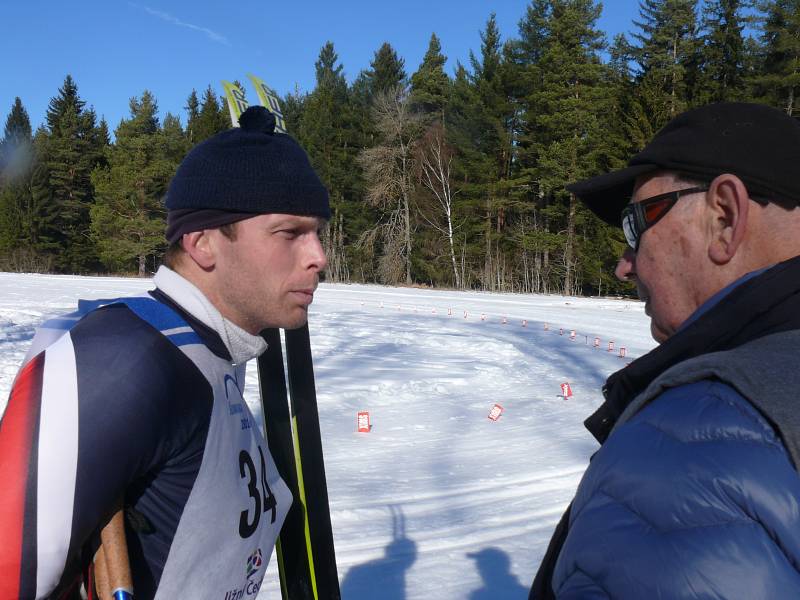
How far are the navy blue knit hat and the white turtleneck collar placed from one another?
120 millimetres

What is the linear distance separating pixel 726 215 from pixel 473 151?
31.6 metres

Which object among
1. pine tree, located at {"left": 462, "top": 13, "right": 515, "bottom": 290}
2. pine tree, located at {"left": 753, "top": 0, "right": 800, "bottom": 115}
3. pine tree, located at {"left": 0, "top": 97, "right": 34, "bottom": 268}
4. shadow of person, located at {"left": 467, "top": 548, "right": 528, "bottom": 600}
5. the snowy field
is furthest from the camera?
pine tree, located at {"left": 0, "top": 97, "right": 34, "bottom": 268}

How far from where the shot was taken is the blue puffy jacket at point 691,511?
2.59 feet

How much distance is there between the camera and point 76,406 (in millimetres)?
1196

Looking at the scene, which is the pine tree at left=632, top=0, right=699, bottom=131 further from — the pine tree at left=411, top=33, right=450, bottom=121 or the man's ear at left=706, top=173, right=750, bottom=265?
the man's ear at left=706, top=173, right=750, bottom=265

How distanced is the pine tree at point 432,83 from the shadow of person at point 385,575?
112 ft

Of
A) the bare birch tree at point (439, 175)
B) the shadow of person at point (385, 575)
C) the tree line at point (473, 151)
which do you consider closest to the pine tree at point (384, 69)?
the tree line at point (473, 151)

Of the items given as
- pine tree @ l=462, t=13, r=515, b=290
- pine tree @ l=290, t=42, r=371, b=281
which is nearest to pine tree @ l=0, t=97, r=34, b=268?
pine tree @ l=290, t=42, r=371, b=281

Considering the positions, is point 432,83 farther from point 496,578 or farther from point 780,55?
point 496,578

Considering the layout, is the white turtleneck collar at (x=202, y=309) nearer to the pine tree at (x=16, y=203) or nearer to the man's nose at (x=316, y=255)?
the man's nose at (x=316, y=255)

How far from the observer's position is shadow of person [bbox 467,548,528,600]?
10.5 feet

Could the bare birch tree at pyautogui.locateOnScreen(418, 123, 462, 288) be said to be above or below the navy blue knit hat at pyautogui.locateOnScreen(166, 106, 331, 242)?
above

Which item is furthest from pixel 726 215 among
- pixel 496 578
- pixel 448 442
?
pixel 448 442

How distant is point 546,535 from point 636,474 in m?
3.27
